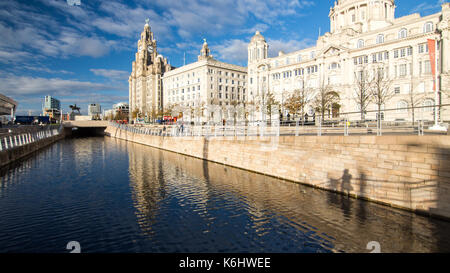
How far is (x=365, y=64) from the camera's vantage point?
5606 centimetres

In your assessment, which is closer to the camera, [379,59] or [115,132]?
[379,59]

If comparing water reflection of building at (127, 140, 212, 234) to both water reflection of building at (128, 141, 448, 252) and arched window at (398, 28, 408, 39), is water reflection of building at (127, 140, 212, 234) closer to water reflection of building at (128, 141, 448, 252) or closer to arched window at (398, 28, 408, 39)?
water reflection of building at (128, 141, 448, 252)

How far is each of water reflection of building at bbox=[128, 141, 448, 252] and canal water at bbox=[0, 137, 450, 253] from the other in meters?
0.04

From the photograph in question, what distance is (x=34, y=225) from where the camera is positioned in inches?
435

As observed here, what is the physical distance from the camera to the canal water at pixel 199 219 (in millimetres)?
9508

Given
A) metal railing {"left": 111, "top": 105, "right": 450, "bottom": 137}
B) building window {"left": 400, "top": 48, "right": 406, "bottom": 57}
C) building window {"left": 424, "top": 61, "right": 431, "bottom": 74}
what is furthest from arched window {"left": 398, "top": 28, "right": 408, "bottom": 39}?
metal railing {"left": 111, "top": 105, "right": 450, "bottom": 137}

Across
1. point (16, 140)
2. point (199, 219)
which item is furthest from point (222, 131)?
point (16, 140)

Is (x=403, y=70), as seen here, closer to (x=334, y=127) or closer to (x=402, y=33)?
(x=402, y=33)

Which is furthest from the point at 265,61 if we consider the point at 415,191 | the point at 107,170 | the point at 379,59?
the point at 415,191

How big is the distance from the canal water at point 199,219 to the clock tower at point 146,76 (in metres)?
119

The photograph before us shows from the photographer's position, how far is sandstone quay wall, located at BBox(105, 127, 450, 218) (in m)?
11.1

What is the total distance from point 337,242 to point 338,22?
84.2 metres
